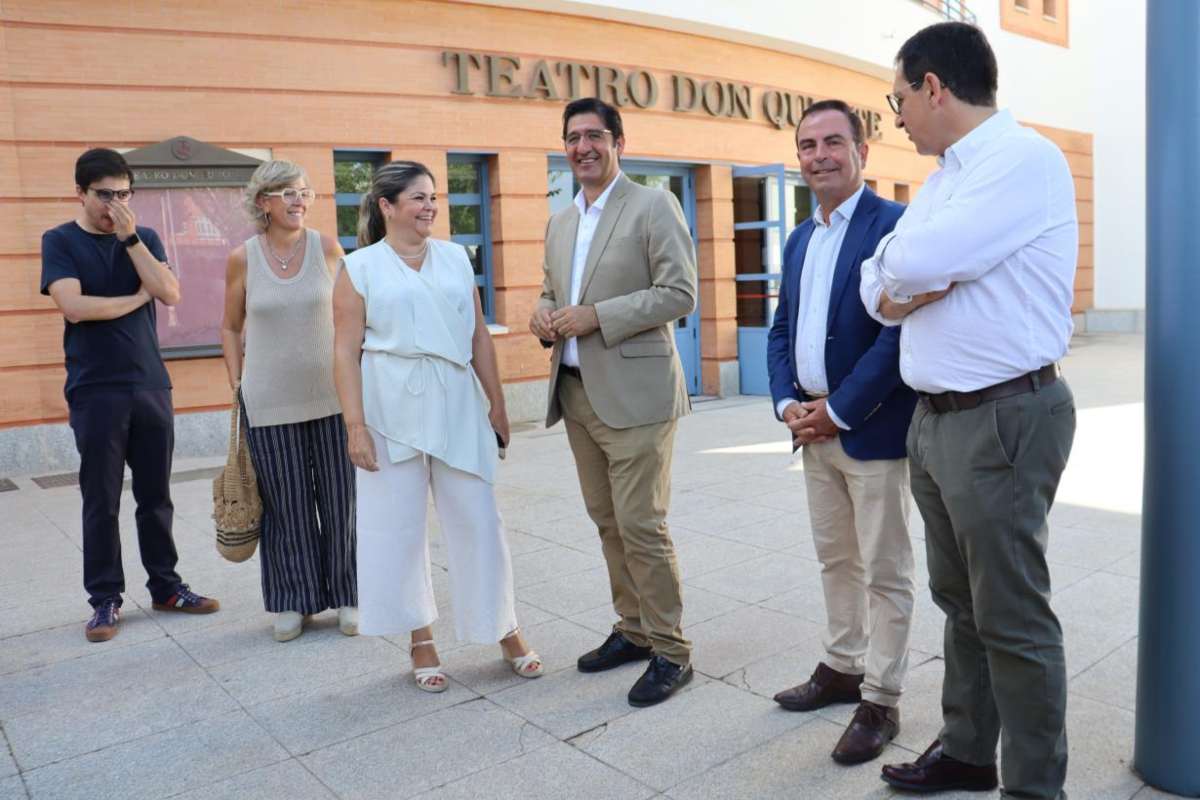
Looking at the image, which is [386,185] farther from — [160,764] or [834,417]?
[160,764]

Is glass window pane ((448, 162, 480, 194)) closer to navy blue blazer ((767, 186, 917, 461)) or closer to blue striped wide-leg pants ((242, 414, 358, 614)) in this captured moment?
blue striped wide-leg pants ((242, 414, 358, 614))

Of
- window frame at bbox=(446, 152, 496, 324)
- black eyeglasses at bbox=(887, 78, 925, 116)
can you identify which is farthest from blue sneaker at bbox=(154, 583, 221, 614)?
window frame at bbox=(446, 152, 496, 324)

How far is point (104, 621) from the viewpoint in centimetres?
454

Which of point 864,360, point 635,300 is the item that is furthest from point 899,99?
point 635,300

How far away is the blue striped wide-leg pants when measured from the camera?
14.6 feet

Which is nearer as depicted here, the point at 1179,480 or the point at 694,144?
the point at 1179,480

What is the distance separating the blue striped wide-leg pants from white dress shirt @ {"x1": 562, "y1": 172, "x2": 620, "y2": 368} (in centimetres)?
132

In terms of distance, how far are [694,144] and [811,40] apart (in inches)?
91.4

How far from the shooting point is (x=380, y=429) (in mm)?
3787

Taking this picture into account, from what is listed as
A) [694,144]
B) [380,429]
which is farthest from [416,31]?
[380,429]

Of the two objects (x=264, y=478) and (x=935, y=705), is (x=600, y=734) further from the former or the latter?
(x=264, y=478)

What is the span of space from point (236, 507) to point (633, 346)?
192 cm

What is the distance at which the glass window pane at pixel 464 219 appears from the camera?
11.1m

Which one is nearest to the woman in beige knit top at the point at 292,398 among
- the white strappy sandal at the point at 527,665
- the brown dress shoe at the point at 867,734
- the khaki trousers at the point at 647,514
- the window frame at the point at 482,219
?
the white strappy sandal at the point at 527,665
